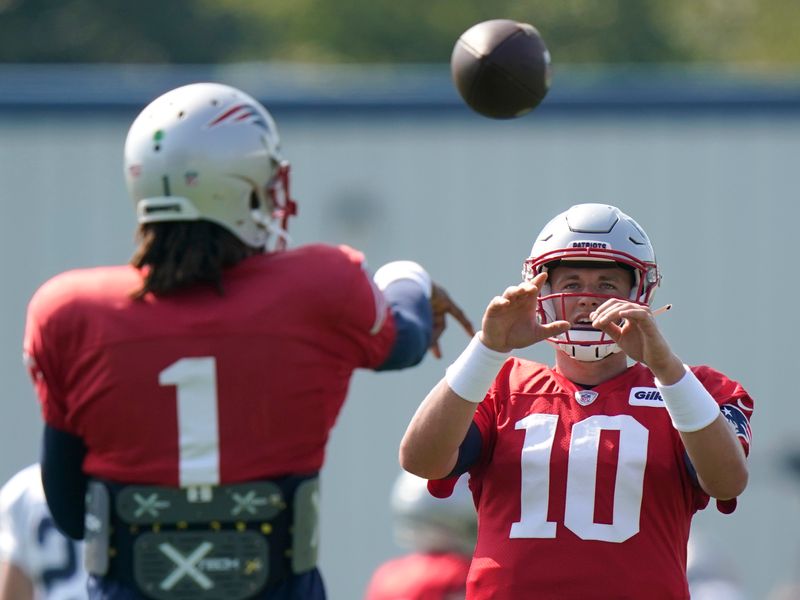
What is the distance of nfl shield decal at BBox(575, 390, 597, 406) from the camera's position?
3.93 meters

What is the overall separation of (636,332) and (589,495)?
43 cm

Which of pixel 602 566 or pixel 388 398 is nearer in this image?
pixel 602 566

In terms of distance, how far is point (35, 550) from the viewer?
5102 mm

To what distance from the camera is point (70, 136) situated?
Answer: 9.73m

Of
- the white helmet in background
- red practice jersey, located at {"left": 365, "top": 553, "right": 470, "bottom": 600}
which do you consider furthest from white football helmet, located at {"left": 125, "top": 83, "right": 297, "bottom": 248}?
the white helmet in background

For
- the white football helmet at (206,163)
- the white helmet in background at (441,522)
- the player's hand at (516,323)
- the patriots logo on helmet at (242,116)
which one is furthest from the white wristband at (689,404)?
the white helmet in background at (441,522)

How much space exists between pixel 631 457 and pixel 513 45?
5.87ft

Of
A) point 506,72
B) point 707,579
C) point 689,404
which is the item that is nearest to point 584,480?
point 689,404

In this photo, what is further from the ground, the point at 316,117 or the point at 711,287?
the point at 316,117

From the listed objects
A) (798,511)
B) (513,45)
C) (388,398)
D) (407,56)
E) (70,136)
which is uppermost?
(407,56)

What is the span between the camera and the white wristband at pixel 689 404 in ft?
12.0

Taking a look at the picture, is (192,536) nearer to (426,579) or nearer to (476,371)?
(476,371)

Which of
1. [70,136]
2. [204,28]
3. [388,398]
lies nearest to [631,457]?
[388,398]

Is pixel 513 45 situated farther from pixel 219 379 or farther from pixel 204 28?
pixel 204 28
